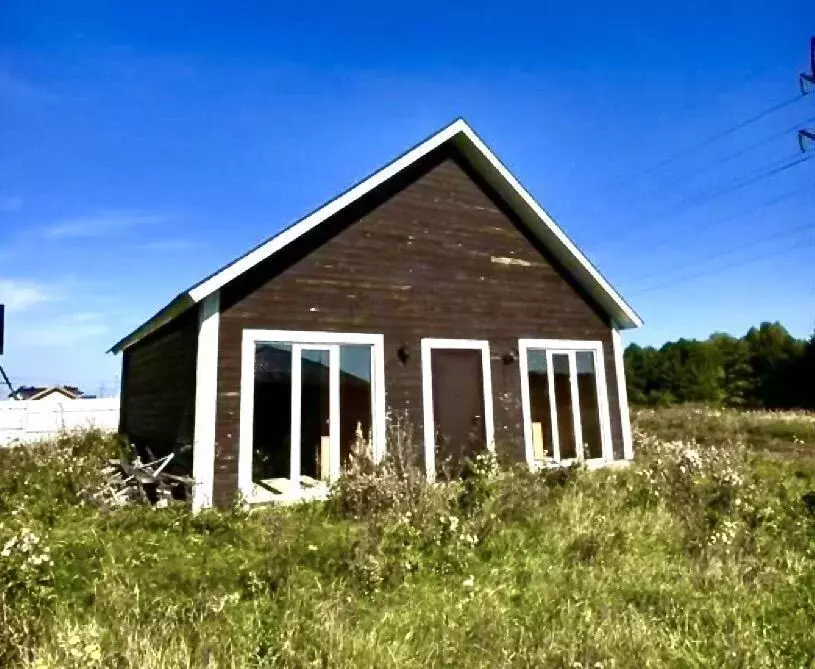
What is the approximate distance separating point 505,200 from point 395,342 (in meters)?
4.51

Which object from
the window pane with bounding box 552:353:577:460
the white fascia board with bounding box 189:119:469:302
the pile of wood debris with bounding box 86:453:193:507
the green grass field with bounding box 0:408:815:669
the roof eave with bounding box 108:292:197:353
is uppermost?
the white fascia board with bounding box 189:119:469:302

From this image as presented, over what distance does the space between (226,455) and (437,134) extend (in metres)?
7.25

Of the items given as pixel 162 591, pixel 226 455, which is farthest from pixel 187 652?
pixel 226 455

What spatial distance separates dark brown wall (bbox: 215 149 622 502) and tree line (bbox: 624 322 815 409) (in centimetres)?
3403

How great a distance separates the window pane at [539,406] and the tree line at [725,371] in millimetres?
34131

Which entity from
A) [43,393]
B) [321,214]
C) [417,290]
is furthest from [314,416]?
[43,393]

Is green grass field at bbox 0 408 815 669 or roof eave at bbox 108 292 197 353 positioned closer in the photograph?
green grass field at bbox 0 408 815 669

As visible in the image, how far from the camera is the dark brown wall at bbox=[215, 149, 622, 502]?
9.42 meters

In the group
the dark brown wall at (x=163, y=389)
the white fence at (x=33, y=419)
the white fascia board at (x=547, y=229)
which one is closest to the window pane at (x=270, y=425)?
the dark brown wall at (x=163, y=389)

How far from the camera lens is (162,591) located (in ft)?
16.3

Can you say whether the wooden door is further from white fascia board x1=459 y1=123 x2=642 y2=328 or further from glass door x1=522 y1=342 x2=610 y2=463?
white fascia board x1=459 y1=123 x2=642 y2=328

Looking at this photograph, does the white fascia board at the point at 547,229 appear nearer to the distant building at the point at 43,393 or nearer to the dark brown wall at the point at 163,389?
the dark brown wall at the point at 163,389

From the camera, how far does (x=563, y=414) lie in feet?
40.9

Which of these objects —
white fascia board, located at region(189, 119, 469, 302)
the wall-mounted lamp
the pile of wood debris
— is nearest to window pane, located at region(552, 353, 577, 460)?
the wall-mounted lamp
